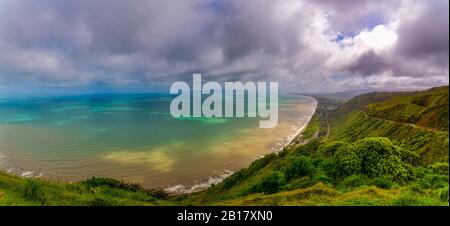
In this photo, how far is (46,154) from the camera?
165 ft

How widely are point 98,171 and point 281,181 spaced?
3417 centimetres

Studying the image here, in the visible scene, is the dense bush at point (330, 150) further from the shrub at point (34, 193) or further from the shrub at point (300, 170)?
the shrub at point (34, 193)

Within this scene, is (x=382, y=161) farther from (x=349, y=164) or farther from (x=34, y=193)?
(x=34, y=193)

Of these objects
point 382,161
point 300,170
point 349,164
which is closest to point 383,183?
point 382,161

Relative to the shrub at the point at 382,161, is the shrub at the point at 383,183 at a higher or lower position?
lower

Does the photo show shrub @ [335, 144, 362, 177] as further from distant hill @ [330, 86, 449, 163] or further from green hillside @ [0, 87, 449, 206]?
distant hill @ [330, 86, 449, 163]

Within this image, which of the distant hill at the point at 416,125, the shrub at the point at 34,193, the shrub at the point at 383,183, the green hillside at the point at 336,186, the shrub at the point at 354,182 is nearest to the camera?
the green hillside at the point at 336,186

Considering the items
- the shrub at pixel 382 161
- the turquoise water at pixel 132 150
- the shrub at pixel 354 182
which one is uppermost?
the shrub at pixel 382 161

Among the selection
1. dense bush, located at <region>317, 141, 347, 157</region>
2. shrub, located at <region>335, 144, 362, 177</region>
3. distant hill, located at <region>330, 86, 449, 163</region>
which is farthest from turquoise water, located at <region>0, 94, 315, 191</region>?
shrub, located at <region>335, 144, 362, 177</region>

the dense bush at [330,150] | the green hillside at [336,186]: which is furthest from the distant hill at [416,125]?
the dense bush at [330,150]

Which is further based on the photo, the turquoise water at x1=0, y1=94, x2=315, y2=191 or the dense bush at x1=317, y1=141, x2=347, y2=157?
the turquoise water at x1=0, y1=94, x2=315, y2=191

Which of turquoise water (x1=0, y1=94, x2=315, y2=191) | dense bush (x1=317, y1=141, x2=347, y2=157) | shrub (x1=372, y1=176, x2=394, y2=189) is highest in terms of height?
shrub (x1=372, y1=176, x2=394, y2=189)
